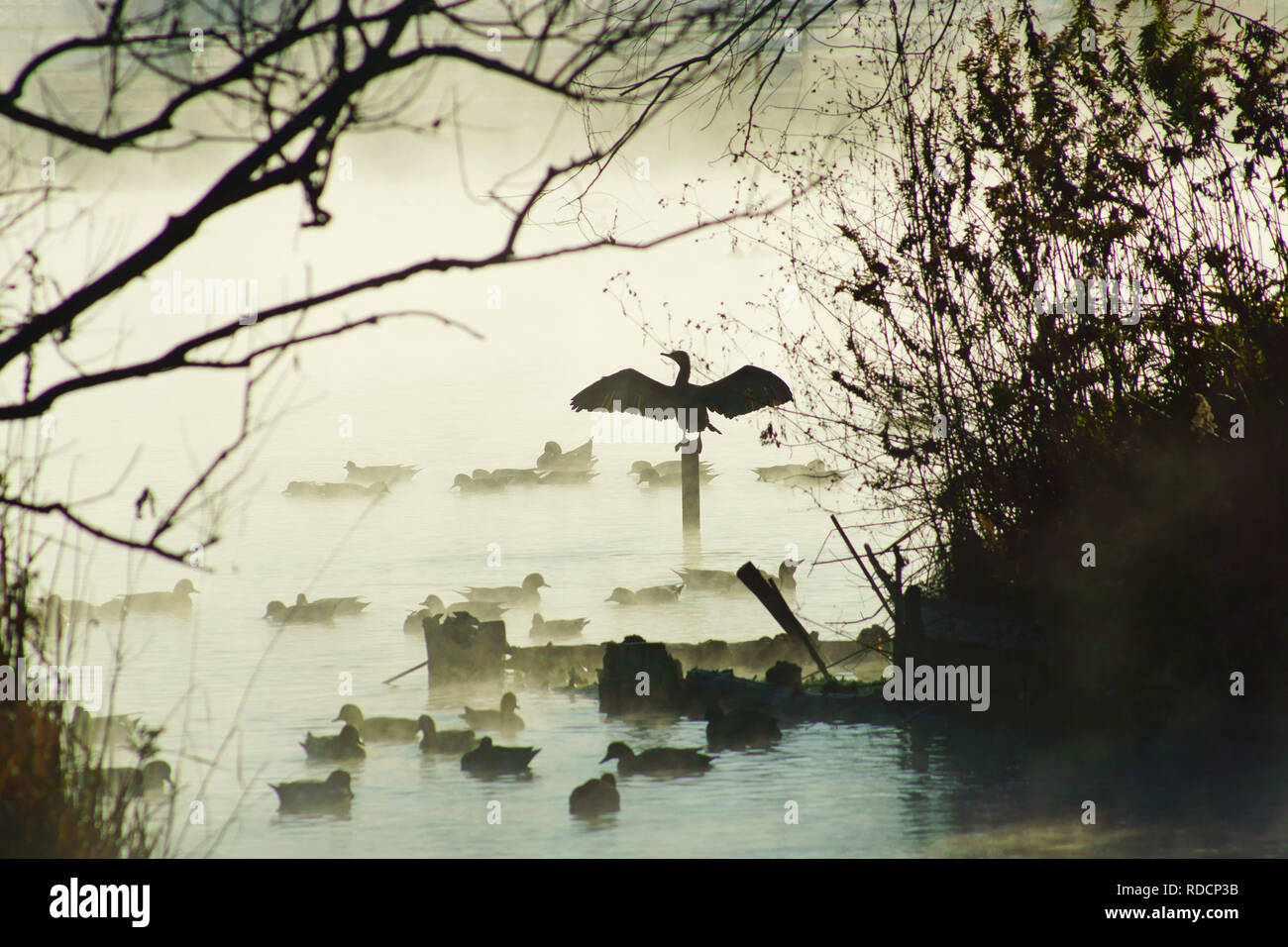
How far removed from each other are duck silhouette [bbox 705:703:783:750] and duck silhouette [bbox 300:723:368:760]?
2.96 meters

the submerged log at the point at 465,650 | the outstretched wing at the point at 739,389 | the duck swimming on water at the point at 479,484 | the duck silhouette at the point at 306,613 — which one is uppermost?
the duck swimming on water at the point at 479,484

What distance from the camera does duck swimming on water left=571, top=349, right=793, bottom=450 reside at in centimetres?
1933

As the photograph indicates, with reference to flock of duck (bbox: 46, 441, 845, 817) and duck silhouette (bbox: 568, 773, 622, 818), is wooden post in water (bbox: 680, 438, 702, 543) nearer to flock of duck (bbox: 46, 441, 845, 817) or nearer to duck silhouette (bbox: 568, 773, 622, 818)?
flock of duck (bbox: 46, 441, 845, 817)

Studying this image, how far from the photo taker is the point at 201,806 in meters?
8.30

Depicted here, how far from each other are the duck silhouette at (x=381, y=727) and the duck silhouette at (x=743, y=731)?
109 inches

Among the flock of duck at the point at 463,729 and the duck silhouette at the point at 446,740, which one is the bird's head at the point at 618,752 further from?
the duck silhouette at the point at 446,740

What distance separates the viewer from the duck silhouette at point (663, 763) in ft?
33.5

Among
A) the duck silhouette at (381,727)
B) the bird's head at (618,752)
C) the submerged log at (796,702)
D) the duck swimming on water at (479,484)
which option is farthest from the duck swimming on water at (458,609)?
the duck swimming on water at (479,484)

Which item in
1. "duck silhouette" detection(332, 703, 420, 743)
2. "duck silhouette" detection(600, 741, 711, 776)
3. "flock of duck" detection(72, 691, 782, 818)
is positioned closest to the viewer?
"flock of duck" detection(72, 691, 782, 818)

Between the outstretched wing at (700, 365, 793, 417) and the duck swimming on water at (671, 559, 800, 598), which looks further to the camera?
the duck swimming on water at (671, 559, 800, 598)

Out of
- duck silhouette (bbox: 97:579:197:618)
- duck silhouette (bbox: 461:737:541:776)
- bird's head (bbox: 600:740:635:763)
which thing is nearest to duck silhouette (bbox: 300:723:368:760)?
duck silhouette (bbox: 461:737:541:776)

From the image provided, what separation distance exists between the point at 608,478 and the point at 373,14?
118 feet

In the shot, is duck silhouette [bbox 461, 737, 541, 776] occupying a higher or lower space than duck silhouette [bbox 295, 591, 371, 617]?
lower
